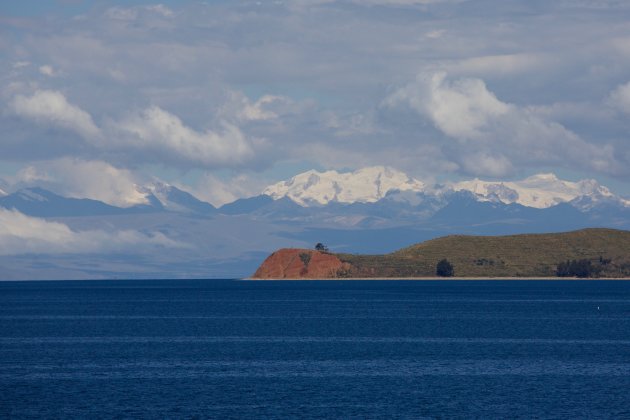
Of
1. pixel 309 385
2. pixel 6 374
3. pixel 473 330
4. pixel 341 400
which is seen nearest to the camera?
pixel 341 400

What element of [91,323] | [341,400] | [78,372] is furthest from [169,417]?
[91,323]

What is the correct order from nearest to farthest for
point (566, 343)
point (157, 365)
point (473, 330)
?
point (157, 365)
point (566, 343)
point (473, 330)

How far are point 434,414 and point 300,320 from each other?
88.4 m

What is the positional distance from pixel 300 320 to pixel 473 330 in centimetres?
3093

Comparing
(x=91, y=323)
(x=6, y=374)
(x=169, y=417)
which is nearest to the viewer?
(x=169, y=417)

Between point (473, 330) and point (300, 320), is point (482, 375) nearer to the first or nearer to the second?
point (473, 330)

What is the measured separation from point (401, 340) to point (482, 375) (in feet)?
107

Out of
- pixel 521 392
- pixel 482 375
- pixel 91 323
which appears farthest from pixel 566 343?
pixel 91 323

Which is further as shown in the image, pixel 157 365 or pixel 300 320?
pixel 300 320

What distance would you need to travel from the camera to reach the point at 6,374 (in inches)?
3597

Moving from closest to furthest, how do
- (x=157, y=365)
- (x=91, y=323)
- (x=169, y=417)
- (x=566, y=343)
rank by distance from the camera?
(x=169, y=417) → (x=157, y=365) → (x=566, y=343) → (x=91, y=323)

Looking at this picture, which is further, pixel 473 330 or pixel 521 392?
pixel 473 330

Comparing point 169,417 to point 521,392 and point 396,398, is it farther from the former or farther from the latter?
point 521,392

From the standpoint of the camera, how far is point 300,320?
16062cm
